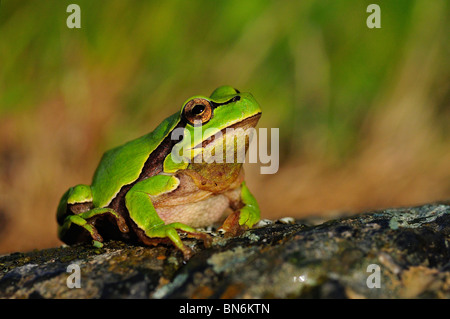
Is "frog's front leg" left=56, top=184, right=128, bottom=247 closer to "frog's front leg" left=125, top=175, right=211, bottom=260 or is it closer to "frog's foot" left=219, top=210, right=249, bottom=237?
"frog's front leg" left=125, top=175, right=211, bottom=260

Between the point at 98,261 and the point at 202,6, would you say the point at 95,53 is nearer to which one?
the point at 202,6

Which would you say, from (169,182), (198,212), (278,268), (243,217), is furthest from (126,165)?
(278,268)

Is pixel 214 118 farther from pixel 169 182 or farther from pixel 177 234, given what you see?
pixel 177 234

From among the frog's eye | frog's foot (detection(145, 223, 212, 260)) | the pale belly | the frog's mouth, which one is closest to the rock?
frog's foot (detection(145, 223, 212, 260))

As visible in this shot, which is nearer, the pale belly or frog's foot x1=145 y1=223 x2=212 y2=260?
frog's foot x1=145 y1=223 x2=212 y2=260

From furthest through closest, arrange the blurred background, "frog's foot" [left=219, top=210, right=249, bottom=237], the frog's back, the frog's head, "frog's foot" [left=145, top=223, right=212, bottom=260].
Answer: the blurred background
the frog's back
the frog's head
"frog's foot" [left=219, top=210, right=249, bottom=237]
"frog's foot" [left=145, top=223, right=212, bottom=260]

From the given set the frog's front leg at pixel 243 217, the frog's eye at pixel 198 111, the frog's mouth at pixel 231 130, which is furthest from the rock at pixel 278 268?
the frog's eye at pixel 198 111

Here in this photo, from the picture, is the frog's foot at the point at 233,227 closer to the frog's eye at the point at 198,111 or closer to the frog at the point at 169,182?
the frog at the point at 169,182
